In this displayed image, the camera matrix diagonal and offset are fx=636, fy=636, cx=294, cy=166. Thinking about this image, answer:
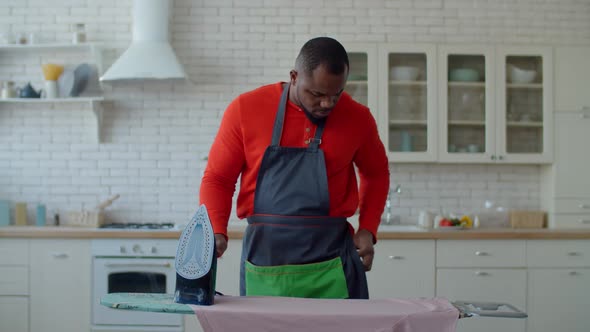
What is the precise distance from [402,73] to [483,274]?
155 centimetres

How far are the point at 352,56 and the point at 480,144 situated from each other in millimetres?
1148

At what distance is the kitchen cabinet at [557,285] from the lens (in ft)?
14.4

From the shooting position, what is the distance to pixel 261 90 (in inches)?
88.7

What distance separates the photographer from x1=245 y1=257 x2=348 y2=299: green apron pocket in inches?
84.2

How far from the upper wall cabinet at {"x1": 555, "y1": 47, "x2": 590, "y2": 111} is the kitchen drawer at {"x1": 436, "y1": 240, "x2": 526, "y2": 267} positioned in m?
1.16

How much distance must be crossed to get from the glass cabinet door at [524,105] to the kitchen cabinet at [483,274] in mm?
753

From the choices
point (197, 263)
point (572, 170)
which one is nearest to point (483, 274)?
point (572, 170)

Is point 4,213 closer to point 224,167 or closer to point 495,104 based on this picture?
point 224,167

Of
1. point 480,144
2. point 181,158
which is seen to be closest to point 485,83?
point 480,144

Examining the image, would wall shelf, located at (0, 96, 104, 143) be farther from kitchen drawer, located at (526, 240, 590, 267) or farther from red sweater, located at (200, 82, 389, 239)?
kitchen drawer, located at (526, 240, 590, 267)

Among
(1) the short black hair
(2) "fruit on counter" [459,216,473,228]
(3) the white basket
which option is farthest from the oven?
(1) the short black hair

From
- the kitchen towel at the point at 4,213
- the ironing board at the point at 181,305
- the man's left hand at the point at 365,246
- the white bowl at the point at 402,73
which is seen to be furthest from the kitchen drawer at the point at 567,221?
the kitchen towel at the point at 4,213

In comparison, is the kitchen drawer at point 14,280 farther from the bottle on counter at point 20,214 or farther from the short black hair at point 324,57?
the short black hair at point 324,57

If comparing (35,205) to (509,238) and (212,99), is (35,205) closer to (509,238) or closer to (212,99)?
(212,99)
